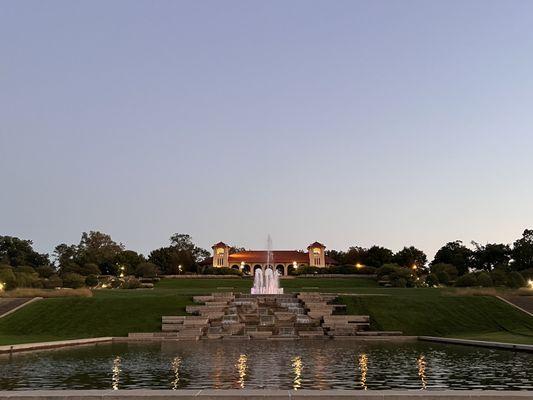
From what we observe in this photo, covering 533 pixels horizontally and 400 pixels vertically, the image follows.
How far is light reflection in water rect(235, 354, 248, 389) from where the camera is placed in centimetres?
1361

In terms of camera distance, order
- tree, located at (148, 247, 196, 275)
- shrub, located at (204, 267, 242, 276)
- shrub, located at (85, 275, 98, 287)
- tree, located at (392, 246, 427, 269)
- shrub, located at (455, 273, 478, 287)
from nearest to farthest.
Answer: shrub, located at (455, 273, 478, 287), shrub, located at (85, 275, 98, 287), shrub, located at (204, 267, 242, 276), tree, located at (392, 246, 427, 269), tree, located at (148, 247, 196, 275)

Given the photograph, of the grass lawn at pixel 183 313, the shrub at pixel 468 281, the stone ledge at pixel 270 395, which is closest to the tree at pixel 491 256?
the shrub at pixel 468 281

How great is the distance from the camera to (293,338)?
30.6 metres

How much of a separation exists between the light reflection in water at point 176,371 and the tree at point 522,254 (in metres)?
80.7

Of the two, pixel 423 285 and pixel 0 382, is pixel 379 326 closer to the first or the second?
pixel 0 382

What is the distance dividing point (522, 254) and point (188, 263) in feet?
193

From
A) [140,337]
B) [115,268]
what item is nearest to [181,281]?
[115,268]

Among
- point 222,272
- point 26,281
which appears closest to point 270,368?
point 26,281

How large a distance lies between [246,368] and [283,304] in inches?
827

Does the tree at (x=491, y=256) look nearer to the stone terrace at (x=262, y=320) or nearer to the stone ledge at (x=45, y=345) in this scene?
the stone terrace at (x=262, y=320)

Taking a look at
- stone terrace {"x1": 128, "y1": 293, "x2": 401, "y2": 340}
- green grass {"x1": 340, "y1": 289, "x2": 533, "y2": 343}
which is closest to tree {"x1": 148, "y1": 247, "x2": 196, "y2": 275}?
stone terrace {"x1": 128, "y1": 293, "x2": 401, "y2": 340}

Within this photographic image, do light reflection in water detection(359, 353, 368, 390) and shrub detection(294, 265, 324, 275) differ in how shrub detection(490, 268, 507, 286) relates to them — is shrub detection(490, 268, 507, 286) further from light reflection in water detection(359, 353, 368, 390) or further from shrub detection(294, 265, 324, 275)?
light reflection in water detection(359, 353, 368, 390)

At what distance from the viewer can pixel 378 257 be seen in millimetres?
94000

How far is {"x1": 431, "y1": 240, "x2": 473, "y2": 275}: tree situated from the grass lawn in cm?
6087
